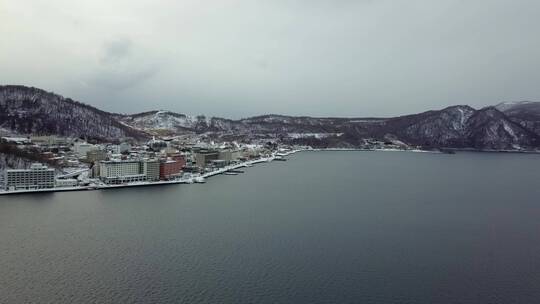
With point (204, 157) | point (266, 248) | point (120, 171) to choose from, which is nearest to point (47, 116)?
point (204, 157)

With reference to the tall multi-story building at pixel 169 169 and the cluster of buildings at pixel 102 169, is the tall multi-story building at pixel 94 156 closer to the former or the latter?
the cluster of buildings at pixel 102 169

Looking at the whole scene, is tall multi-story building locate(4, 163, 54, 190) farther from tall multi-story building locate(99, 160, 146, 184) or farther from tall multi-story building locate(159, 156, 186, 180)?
tall multi-story building locate(159, 156, 186, 180)

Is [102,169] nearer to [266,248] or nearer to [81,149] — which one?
[81,149]

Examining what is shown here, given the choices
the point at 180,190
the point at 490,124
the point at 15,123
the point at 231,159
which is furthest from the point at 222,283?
the point at 490,124

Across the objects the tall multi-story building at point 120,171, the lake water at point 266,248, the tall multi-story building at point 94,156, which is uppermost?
the tall multi-story building at point 94,156

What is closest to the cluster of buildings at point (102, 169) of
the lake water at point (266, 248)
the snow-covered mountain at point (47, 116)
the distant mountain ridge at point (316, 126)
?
the lake water at point (266, 248)
